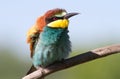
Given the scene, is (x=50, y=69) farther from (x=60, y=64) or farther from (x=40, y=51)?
(x=40, y=51)

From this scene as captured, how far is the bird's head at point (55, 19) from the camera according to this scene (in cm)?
303

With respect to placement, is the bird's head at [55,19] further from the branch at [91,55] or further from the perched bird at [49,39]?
the branch at [91,55]

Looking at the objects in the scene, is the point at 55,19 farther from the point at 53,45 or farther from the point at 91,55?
the point at 91,55

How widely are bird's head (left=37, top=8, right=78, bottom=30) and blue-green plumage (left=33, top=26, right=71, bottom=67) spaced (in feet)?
0.13

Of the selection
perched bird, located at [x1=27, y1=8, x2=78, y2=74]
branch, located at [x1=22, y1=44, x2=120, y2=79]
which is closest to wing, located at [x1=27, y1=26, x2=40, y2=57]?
perched bird, located at [x1=27, y1=8, x2=78, y2=74]

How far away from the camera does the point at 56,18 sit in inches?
121

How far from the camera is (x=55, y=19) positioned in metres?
3.09

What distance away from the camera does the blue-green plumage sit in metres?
3.17

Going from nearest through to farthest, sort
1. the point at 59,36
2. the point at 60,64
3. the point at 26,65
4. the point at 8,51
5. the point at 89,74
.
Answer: the point at 60,64, the point at 59,36, the point at 89,74, the point at 26,65, the point at 8,51

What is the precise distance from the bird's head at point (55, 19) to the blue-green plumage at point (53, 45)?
0.13 feet

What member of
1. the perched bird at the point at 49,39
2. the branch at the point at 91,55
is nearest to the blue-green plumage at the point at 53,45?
the perched bird at the point at 49,39

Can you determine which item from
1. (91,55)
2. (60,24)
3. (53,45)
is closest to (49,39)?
(53,45)

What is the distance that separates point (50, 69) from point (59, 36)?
0.99 feet

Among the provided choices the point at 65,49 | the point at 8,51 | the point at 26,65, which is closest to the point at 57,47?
the point at 65,49
